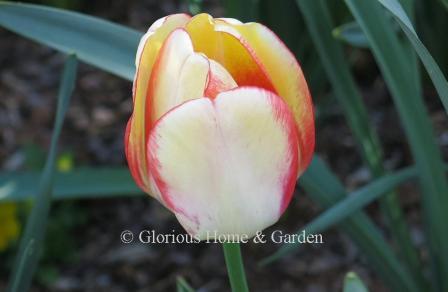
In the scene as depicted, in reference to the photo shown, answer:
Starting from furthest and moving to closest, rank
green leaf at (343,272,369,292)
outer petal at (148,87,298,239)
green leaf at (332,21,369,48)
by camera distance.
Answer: green leaf at (332,21,369,48), green leaf at (343,272,369,292), outer petal at (148,87,298,239)

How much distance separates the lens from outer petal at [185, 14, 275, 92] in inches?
26.0

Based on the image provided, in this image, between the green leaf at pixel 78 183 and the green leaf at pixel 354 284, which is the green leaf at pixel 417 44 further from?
the green leaf at pixel 78 183

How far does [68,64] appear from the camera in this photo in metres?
0.99

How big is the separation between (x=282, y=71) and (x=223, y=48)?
0.05 metres

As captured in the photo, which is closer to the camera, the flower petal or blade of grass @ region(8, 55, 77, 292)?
the flower petal

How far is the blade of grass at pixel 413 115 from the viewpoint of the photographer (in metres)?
1.03

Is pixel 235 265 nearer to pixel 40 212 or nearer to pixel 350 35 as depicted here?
pixel 40 212

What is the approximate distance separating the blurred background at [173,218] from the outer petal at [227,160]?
2.81 feet

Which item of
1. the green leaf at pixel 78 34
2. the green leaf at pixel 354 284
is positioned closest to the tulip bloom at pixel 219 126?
the green leaf at pixel 354 284

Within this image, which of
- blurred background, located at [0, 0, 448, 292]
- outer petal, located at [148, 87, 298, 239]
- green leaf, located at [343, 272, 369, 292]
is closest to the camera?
outer petal, located at [148, 87, 298, 239]

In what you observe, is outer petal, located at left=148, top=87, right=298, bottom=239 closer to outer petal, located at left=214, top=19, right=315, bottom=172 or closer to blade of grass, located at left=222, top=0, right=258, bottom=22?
outer petal, located at left=214, top=19, right=315, bottom=172

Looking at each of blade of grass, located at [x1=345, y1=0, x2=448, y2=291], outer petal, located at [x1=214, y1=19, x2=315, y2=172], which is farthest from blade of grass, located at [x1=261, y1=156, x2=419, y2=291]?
outer petal, located at [x1=214, y1=19, x2=315, y2=172]

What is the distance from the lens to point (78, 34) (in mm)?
1096

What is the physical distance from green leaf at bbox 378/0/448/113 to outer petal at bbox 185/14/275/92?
127 mm
